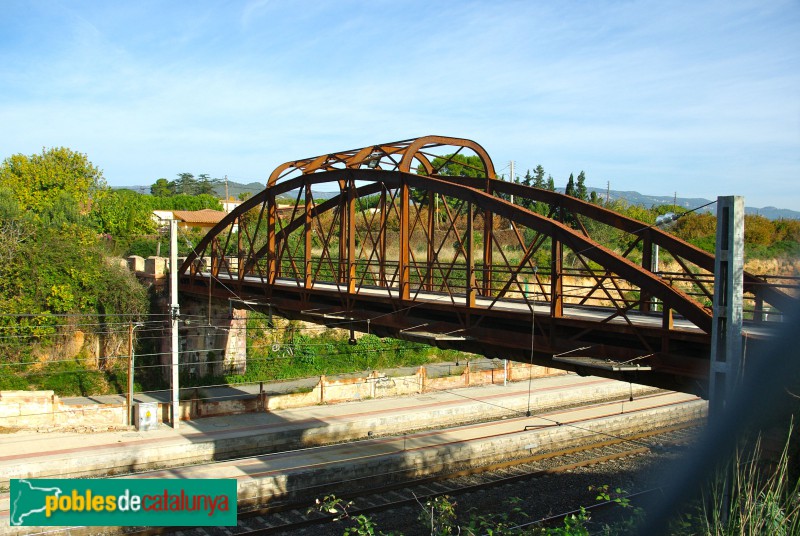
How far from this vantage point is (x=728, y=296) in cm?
732

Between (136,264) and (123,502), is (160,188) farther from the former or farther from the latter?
(123,502)

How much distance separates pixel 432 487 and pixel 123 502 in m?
6.97

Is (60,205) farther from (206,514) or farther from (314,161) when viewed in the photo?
(206,514)

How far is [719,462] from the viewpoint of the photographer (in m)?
4.75

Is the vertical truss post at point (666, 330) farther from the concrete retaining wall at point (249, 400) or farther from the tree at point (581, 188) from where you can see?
the tree at point (581, 188)

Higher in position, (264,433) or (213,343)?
(213,343)

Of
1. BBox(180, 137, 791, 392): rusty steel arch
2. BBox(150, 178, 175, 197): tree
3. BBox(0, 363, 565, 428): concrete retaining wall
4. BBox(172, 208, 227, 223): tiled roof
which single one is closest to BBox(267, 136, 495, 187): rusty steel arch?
BBox(180, 137, 791, 392): rusty steel arch

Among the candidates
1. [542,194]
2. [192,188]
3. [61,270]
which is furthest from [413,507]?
[192,188]

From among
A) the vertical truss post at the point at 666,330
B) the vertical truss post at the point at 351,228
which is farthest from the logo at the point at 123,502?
the vertical truss post at the point at 666,330

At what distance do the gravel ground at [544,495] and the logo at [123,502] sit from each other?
1.56m

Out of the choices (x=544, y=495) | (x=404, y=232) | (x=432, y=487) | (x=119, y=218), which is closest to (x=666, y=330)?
(x=404, y=232)

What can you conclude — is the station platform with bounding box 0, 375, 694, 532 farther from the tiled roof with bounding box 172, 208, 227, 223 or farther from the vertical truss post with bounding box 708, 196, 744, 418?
the tiled roof with bounding box 172, 208, 227, 223

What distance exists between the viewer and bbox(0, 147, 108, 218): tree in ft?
119

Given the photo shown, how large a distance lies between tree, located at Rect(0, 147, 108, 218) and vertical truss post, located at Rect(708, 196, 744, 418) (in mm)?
35333
